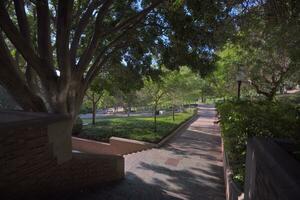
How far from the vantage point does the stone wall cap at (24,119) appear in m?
3.40

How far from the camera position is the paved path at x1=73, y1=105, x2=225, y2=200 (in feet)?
19.6

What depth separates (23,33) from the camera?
18.8ft

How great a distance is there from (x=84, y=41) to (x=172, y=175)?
18.9 ft

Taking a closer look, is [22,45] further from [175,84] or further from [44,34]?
[175,84]

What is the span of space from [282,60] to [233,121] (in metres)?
9.24

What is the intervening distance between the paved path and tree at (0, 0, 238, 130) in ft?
7.90

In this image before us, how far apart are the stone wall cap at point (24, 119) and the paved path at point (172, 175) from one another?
1763mm

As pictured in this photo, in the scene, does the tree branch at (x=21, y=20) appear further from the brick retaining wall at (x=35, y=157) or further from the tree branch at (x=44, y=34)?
the brick retaining wall at (x=35, y=157)

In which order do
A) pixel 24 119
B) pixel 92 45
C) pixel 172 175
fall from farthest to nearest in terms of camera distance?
1. pixel 172 175
2. pixel 92 45
3. pixel 24 119

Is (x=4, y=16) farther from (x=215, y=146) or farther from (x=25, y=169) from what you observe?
(x=215, y=146)

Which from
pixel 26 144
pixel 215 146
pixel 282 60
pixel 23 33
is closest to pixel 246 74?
pixel 282 60

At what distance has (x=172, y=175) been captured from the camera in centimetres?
776

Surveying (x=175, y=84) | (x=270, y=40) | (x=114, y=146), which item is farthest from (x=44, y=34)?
(x=175, y=84)

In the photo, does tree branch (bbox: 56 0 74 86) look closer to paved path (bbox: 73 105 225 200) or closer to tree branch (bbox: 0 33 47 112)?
tree branch (bbox: 0 33 47 112)
